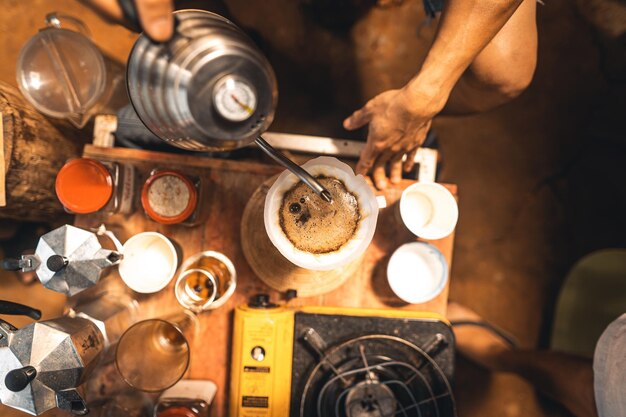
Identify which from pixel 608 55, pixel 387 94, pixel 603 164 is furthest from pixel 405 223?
pixel 608 55

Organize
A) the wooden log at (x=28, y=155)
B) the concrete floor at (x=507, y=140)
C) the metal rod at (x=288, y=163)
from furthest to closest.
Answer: the concrete floor at (x=507, y=140)
the wooden log at (x=28, y=155)
the metal rod at (x=288, y=163)

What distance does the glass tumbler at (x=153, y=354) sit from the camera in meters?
1.25

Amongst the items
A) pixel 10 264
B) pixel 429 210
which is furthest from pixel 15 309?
pixel 429 210

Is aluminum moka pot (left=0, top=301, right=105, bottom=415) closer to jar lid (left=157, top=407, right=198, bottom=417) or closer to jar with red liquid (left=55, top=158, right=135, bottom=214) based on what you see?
jar lid (left=157, top=407, right=198, bottom=417)

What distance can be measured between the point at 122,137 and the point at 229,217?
0.51m

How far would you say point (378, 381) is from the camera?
1358 millimetres

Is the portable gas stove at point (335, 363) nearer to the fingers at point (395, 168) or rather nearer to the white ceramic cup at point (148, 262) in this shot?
the white ceramic cup at point (148, 262)

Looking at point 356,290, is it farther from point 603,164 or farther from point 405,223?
point 603,164

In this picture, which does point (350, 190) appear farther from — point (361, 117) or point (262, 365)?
point (262, 365)

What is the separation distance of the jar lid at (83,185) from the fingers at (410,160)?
1.07 m

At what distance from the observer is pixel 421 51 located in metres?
2.39

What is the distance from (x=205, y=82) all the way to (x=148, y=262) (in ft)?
2.87

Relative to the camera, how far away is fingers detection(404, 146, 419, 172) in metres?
1.52

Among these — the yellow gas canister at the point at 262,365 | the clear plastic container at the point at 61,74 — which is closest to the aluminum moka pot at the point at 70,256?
the yellow gas canister at the point at 262,365
